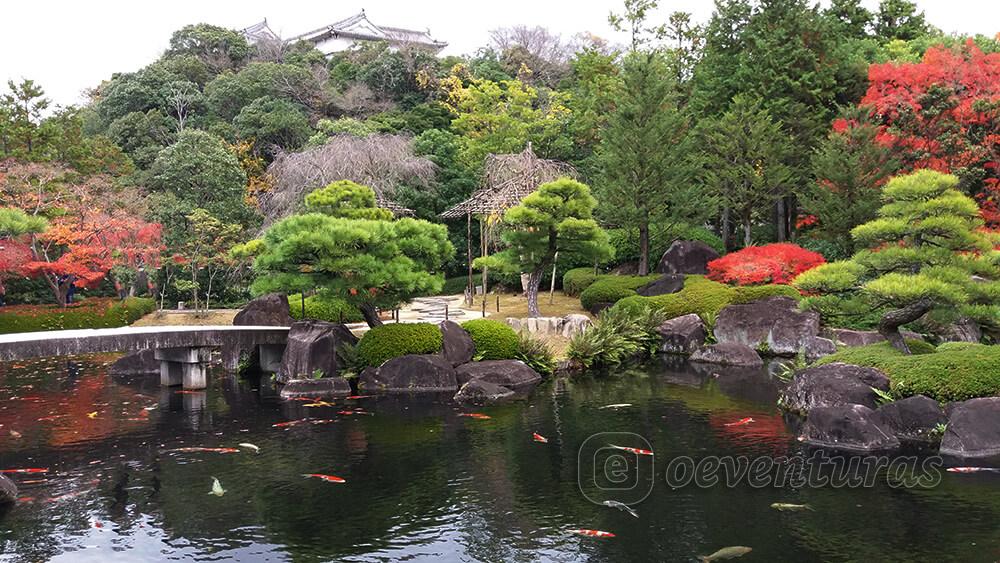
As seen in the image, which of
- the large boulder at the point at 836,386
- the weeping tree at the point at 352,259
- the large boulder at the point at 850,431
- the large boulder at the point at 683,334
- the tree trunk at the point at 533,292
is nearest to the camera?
the large boulder at the point at 850,431

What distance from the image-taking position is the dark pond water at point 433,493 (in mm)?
9219

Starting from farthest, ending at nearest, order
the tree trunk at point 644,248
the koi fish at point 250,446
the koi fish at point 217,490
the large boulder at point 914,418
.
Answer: the tree trunk at point 644,248
the koi fish at point 250,446
the large boulder at point 914,418
the koi fish at point 217,490

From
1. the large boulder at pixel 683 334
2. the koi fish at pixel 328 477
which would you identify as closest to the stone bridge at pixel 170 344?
the koi fish at pixel 328 477

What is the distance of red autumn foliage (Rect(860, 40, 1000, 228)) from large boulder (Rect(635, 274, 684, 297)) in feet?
27.0

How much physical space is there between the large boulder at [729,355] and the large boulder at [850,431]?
823 cm

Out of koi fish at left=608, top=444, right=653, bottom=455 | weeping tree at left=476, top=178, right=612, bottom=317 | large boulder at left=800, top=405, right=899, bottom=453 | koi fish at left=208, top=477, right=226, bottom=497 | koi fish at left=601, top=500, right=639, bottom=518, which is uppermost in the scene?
weeping tree at left=476, top=178, right=612, bottom=317

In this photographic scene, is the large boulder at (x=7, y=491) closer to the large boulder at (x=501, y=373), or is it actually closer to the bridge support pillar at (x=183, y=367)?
the bridge support pillar at (x=183, y=367)

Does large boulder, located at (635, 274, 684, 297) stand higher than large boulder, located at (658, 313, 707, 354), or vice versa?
large boulder, located at (635, 274, 684, 297)

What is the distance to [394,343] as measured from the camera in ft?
63.1

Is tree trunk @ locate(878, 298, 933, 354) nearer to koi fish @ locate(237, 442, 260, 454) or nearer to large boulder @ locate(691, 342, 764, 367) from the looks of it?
large boulder @ locate(691, 342, 764, 367)

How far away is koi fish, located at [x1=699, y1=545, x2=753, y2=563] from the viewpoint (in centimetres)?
873

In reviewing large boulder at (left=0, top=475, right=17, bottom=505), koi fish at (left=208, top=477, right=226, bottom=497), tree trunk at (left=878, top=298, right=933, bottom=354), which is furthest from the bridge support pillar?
tree trunk at (left=878, top=298, right=933, bottom=354)

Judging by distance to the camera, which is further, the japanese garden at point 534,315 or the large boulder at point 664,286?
the large boulder at point 664,286

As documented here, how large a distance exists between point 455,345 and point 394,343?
60.5 inches
